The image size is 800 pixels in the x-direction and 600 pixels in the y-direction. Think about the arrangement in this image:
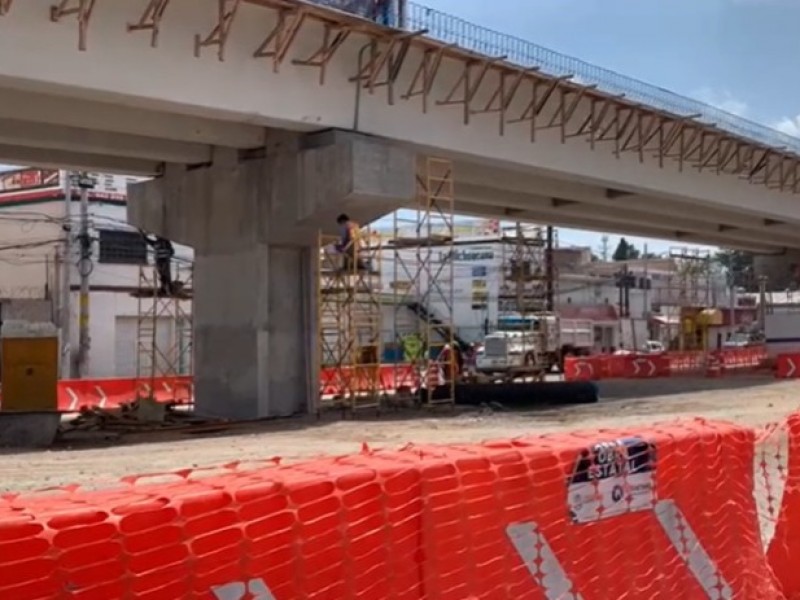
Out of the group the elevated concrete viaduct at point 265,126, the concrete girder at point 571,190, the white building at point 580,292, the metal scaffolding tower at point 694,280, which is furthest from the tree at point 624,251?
the elevated concrete viaduct at point 265,126

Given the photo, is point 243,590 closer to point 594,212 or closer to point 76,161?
point 76,161

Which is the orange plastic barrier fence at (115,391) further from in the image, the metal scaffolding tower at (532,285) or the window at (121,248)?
the metal scaffolding tower at (532,285)

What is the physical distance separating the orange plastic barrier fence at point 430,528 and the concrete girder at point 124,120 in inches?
530

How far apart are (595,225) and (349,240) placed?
19.3 m

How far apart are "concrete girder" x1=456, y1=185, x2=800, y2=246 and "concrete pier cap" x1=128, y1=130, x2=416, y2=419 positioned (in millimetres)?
8019

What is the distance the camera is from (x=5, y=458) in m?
14.5

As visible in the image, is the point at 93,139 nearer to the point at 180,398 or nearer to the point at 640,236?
the point at 180,398

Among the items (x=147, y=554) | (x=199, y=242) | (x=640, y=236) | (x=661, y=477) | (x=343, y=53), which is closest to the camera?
(x=147, y=554)

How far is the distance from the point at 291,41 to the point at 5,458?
842 cm

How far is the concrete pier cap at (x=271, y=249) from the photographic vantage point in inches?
766

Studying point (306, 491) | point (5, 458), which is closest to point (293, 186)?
point (5, 458)

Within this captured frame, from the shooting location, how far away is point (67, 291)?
36.5 meters

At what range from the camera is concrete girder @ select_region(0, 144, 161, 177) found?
2144cm

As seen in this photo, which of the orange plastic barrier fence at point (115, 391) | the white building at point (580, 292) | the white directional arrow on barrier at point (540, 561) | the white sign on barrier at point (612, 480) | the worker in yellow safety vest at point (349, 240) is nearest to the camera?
the white directional arrow on barrier at point (540, 561)
